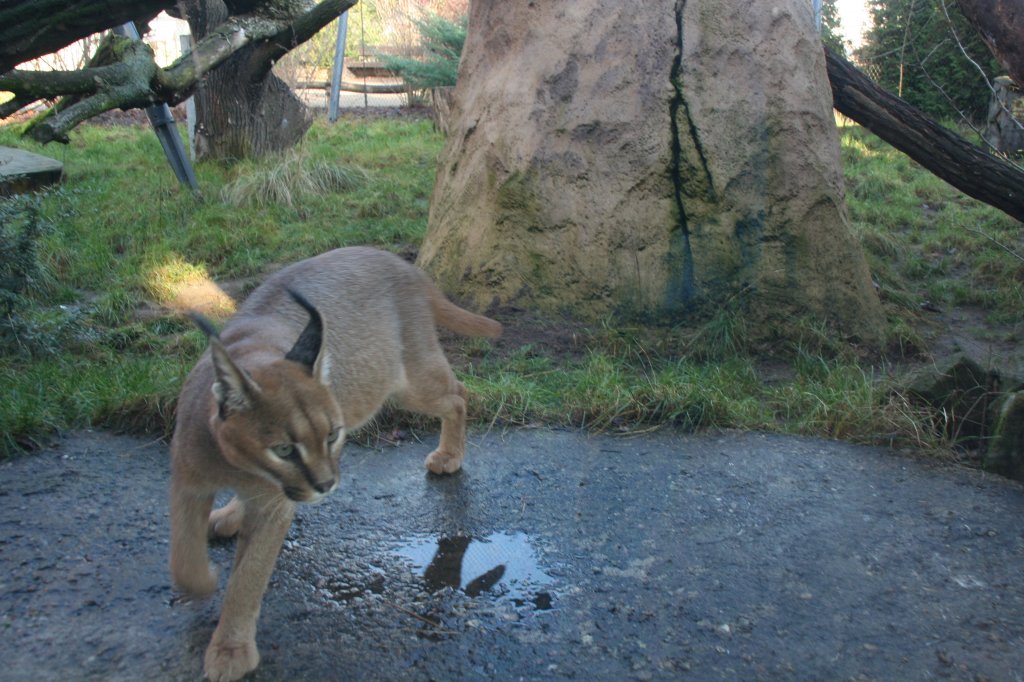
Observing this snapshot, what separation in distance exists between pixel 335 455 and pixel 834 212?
14.8 feet

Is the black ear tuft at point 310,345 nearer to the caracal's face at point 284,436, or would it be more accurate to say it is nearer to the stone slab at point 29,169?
the caracal's face at point 284,436

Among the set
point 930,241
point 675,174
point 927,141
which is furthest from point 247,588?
point 930,241

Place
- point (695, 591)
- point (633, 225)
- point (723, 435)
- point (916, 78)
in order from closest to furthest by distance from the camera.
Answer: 1. point (695, 591)
2. point (723, 435)
3. point (633, 225)
4. point (916, 78)

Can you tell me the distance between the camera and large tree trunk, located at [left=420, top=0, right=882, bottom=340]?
638 centimetres

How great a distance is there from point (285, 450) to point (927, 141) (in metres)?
6.51

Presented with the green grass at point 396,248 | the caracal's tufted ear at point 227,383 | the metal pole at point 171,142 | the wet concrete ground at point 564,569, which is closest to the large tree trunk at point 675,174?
the green grass at point 396,248

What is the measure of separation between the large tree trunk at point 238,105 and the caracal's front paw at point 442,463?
→ 6730 millimetres

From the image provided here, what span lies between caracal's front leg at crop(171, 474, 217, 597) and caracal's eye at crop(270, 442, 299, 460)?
1.63 ft

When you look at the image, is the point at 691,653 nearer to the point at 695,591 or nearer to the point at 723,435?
the point at 695,591

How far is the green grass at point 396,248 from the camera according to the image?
5301 mm

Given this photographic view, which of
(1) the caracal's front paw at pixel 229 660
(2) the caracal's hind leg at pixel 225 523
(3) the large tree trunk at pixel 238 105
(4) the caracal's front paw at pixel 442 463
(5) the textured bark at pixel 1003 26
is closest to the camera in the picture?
(1) the caracal's front paw at pixel 229 660

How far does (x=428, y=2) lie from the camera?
2412cm

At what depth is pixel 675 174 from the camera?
6.40 metres

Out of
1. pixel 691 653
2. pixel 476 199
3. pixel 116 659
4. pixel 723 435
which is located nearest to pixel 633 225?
pixel 476 199
